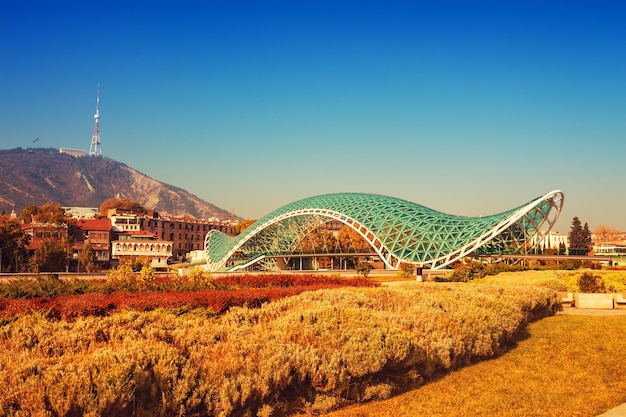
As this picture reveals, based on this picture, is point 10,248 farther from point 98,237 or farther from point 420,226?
point 420,226

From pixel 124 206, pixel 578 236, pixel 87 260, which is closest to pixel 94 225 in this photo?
pixel 87 260

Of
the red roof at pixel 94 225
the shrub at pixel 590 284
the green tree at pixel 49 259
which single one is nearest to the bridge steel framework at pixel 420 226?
the green tree at pixel 49 259

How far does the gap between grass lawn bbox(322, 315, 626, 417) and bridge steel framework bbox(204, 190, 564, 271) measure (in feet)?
142

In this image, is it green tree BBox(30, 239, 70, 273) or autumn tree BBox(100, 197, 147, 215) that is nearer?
green tree BBox(30, 239, 70, 273)

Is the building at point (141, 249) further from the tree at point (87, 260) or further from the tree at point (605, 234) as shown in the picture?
the tree at point (605, 234)

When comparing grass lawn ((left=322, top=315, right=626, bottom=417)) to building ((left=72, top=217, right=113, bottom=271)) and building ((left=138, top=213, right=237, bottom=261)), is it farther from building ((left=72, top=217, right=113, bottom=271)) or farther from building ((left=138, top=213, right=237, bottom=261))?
building ((left=138, top=213, right=237, bottom=261))

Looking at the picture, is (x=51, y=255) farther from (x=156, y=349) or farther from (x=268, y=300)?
(x=156, y=349)

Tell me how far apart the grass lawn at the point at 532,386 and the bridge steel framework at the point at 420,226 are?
43.4 meters

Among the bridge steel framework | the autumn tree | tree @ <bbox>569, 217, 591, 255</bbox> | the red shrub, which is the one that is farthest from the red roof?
the red shrub

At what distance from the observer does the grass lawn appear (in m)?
8.62

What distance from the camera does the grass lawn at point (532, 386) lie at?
→ 862 centimetres

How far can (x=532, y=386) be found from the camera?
9.85 meters

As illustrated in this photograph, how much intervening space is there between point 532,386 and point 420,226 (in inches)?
2053

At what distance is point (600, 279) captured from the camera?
90.6ft
